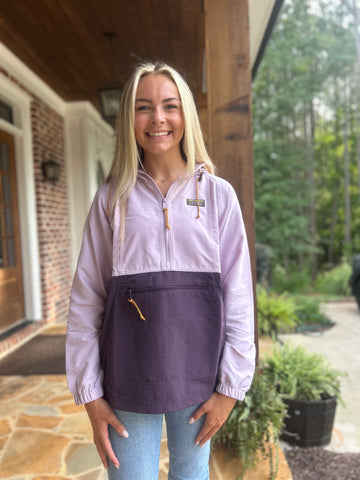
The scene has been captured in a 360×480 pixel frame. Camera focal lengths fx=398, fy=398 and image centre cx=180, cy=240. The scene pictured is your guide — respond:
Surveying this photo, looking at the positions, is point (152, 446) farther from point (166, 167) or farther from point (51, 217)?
point (51, 217)

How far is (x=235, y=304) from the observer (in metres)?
1.08

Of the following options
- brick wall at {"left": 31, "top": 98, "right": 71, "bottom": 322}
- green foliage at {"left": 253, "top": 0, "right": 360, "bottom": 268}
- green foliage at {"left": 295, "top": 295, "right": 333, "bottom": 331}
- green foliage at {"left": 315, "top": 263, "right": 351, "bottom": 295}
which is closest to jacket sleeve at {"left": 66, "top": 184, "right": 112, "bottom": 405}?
brick wall at {"left": 31, "top": 98, "right": 71, "bottom": 322}

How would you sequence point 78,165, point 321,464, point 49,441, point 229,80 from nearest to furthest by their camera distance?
point 229,80 < point 49,441 < point 321,464 < point 78,165

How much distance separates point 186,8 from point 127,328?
327 cm

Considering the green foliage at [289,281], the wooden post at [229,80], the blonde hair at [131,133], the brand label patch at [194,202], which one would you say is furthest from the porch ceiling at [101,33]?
the green foliage at [289,281]

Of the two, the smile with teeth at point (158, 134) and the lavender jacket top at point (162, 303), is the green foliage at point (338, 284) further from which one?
the smile with teeth at point (158, 134)

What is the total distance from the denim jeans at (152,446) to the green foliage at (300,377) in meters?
1.60

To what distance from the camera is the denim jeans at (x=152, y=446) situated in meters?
1.05

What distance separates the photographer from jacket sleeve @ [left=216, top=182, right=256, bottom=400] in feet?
3.48

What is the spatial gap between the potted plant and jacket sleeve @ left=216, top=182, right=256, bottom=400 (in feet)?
5.59

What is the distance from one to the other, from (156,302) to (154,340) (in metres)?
0.10

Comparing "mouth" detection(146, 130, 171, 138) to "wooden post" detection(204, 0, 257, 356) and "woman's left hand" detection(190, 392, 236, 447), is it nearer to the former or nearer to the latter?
"woman's left hand" detection(190, 392, 236, 447)

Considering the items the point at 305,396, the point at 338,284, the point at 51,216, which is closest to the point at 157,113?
the point at 305,396

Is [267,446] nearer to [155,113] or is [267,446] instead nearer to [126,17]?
[155,113]
